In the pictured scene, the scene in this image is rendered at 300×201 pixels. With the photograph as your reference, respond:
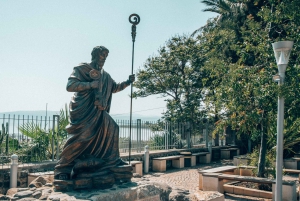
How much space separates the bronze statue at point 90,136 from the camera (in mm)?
5352

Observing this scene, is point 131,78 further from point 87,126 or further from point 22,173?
point 22,173

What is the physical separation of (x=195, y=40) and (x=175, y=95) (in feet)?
10.6

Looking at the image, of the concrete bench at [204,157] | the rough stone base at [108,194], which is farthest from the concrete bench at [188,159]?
the rough stone base at [108,194]

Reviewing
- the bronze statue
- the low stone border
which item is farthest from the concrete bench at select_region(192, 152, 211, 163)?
the bronze statue

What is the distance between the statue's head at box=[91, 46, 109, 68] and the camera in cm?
590

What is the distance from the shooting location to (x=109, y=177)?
5.45m

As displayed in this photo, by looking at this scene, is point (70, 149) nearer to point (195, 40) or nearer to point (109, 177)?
point (109, 177)

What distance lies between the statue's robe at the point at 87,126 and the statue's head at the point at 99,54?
186mm

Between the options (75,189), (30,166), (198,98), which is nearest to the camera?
(75,189)

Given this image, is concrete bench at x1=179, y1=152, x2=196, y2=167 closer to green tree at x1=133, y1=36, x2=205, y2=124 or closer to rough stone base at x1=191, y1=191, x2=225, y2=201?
green tree at x1=133, y1=36, x2=205, y2=124

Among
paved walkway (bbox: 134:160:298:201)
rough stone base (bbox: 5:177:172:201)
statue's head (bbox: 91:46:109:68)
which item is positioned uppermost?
statue's head (bbox: 91:46:109:68)

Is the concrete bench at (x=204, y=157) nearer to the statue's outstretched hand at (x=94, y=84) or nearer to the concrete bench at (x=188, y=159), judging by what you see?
the concrete bench at (x=188, y=159)

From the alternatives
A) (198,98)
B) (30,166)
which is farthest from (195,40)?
(30,166)

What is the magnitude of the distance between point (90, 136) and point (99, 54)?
1549 mm
